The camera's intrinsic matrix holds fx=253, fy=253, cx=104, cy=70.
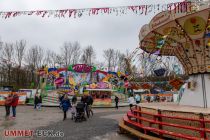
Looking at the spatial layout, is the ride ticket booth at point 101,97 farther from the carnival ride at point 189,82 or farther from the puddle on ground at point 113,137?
the puddle on ground at point 113,137

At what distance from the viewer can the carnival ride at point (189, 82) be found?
23.3ft

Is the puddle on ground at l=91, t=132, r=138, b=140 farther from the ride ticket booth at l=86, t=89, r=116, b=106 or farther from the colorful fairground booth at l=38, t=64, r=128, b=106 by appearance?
the colorful fairground booth at l=38, t=64, r=128, b=106

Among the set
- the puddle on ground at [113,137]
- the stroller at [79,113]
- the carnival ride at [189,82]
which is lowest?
the puddle on ground at [113,137]

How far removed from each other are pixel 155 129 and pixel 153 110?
739 mm

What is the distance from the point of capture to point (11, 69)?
5016 cm

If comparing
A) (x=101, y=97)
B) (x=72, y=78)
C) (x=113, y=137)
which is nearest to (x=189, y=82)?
(x=113, y=137)

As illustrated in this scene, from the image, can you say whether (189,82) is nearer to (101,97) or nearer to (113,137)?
(113,137)

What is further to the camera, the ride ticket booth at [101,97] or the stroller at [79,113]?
the ride ticket booth at [101,97]

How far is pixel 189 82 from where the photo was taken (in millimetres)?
12188

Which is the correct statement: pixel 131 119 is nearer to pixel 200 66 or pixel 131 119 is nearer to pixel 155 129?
pixel 155 129

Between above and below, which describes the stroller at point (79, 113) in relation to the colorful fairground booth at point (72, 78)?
below

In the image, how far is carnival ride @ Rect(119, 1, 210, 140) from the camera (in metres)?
7.11

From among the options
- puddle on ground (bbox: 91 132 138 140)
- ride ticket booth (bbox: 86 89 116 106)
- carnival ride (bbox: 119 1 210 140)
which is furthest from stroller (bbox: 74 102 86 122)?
ride ticket booth (bbox: 86 89 116 106)

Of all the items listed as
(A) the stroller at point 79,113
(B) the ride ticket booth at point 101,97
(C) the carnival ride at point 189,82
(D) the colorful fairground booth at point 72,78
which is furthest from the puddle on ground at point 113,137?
(D) the colorful fairground booth at point 72,78
